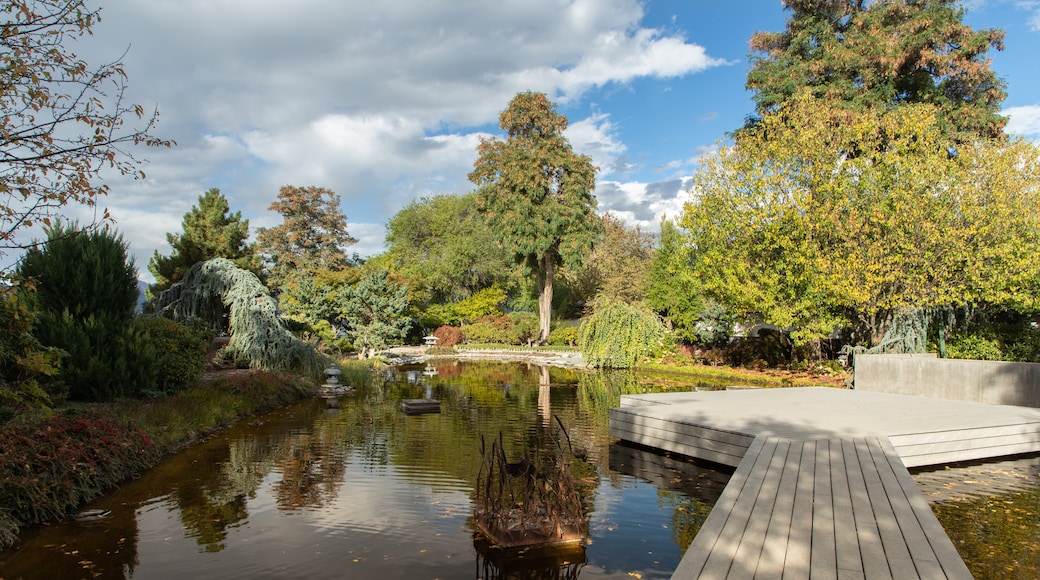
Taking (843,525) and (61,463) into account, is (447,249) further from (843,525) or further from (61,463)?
(843,525)

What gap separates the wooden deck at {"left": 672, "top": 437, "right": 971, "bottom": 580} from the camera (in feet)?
12.1

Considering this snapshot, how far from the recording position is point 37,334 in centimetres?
952

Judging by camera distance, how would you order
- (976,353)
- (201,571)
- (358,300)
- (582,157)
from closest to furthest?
(201,571)
(976,353)
(358,300)
(582,157)

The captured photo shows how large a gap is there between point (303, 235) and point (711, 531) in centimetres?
4663

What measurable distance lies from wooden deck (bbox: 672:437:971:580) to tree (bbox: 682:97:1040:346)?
11.9m

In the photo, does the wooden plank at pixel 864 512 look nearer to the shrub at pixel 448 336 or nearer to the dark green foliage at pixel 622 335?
the dark green foliage at pixel 622 335

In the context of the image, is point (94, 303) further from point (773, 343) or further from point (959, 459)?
point (773, 343)

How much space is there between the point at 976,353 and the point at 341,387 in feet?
59.5

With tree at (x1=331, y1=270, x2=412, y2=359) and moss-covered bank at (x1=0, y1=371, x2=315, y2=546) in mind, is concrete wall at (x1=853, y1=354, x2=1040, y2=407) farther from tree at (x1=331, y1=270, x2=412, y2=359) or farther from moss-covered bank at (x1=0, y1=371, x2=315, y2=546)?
tree at (x1=331, y1=270, x2=412, y2=359)

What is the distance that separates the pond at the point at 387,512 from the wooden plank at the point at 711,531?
2.36 ft

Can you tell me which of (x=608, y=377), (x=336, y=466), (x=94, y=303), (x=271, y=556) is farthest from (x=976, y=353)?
(x=94, y=303)

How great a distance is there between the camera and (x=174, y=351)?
11.7 m

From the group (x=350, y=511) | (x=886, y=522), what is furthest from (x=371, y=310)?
(x=886, y=522)

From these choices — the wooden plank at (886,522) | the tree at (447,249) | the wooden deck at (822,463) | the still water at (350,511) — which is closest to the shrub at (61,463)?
the still water at (350,511)
